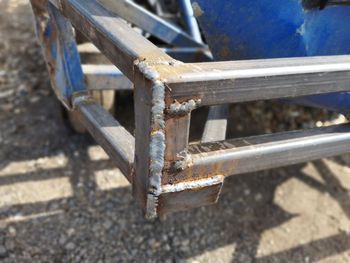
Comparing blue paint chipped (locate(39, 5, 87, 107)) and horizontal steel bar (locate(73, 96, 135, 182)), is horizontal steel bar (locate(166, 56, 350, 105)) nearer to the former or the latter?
horizontal steel bar (locate(73, 96, 135, 182))

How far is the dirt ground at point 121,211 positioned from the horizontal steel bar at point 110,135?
0.64 m

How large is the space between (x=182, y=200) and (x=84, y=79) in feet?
3.16

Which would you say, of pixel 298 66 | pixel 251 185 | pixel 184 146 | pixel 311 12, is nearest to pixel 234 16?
pixel 311 12

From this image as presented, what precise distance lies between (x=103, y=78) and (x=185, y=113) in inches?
42.4

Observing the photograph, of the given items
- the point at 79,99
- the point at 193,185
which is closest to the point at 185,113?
the point at 193,185

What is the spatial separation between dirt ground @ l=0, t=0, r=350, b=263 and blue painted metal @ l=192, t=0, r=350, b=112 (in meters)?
0.78

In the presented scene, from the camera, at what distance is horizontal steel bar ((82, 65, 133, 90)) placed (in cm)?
211

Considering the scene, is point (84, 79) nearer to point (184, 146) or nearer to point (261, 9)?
point (261, 9)

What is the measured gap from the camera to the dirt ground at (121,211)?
2.08 meters

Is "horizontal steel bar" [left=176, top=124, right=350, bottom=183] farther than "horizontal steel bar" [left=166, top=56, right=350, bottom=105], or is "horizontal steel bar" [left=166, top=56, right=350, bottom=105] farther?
"horizontal steel bar" [left=176, top=124, right=350, bottom=183]

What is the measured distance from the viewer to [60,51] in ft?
6.47

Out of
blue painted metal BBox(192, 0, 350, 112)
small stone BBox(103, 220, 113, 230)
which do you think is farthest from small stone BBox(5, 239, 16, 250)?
blue painted metal BBox(192, 0, 350, 112)

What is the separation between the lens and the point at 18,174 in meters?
2.43

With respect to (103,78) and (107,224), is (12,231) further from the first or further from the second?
(103,78)
